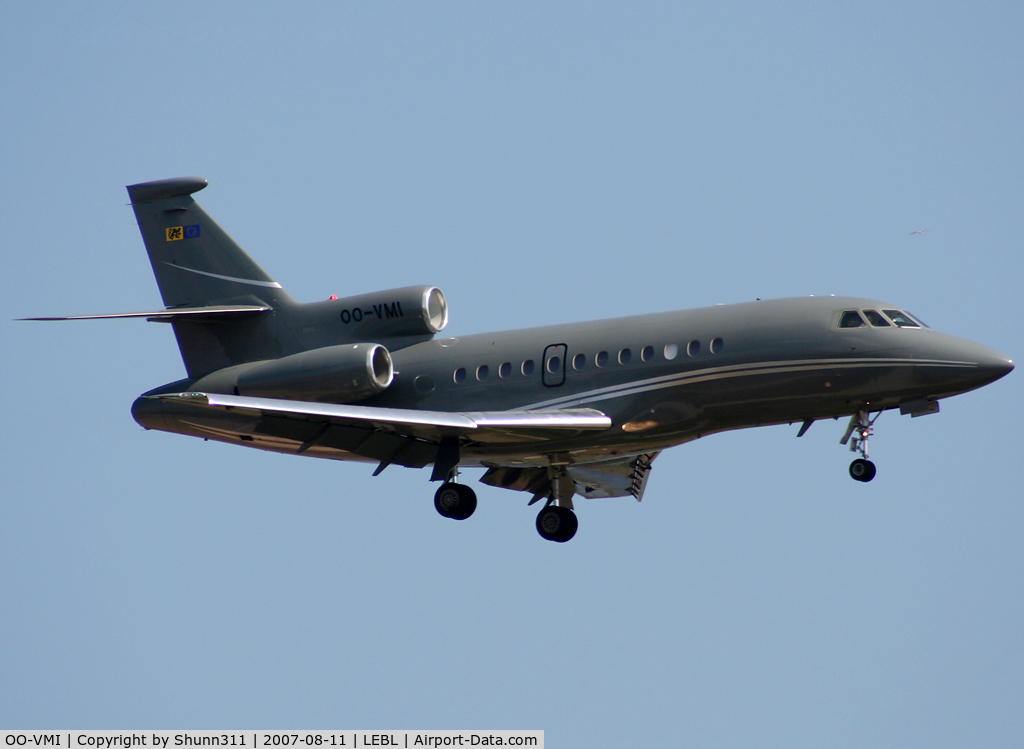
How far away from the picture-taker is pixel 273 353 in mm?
26875

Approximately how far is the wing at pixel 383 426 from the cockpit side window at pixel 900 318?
501cm

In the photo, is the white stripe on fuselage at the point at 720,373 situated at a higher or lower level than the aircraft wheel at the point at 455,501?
higher

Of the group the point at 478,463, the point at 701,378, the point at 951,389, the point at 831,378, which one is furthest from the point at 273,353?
the point at 951,389

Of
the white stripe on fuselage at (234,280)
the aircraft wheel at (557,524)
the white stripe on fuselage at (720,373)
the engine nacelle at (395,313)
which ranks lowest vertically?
the aircraft wheel at (557,524)

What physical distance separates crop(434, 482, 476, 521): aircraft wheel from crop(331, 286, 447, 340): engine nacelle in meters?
3.31

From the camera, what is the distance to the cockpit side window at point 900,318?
73.6 feet

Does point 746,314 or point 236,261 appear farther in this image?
point 236,261

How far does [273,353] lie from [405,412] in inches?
195

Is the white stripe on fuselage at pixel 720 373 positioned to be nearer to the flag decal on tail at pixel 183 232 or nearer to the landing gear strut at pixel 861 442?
the landing gear strut at pixel 861 442

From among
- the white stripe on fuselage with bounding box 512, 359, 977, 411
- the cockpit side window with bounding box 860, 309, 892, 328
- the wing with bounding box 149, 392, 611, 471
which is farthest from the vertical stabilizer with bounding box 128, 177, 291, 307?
the cockpit side window with bounding box 860, 309, 892, 328

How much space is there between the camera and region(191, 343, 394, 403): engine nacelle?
79.7 feet

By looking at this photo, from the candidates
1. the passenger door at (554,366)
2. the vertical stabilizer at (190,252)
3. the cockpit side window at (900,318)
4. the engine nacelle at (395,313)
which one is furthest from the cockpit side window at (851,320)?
the vertical stabilizer at (190,252)

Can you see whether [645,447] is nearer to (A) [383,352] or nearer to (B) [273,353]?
(A) [383,352]

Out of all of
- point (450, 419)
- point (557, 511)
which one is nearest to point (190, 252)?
point (450, 419)
